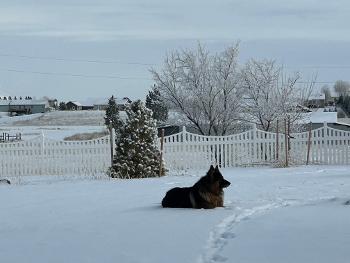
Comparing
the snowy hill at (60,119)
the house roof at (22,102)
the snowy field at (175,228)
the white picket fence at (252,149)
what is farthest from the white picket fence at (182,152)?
the house roof at (22,102)

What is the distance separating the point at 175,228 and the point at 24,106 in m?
131

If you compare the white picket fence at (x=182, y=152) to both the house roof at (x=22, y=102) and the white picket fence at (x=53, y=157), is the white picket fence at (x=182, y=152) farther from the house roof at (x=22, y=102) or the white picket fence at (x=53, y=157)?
the house roof at (x=22, y=102)

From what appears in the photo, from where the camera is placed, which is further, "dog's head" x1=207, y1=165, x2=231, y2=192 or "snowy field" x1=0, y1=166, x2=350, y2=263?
"dog's head" x1=207, y1=165, x2=231, y2=192

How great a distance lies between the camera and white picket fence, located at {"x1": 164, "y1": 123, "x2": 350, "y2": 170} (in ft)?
68.0

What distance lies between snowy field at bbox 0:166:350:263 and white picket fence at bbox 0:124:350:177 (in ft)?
30.0

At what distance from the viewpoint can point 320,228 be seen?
670cm

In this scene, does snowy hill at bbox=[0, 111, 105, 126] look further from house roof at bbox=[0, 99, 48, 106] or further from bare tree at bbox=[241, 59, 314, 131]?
bare tree at bbox=[241, 59, 314, 131]

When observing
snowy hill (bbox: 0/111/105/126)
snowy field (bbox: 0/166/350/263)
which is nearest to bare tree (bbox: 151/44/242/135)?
snowy field (bbox: 0/166/350/263)

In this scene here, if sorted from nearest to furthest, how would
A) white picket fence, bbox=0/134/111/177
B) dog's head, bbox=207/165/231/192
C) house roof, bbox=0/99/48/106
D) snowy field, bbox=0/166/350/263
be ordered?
snowy field, bbox=0/166/350/263 → dog's head, bbox=207/165/231/192 → white picket fence, bbox=0/134/111/177 → house roof, bbox=0/99/48/106

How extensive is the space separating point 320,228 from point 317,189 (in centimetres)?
503

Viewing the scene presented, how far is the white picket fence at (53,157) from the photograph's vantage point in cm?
2088

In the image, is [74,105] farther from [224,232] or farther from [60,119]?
[224,232]

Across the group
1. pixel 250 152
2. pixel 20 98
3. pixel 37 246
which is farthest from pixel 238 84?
pixel 20 98

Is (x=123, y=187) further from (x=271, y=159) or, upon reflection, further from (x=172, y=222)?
(x=271, y=159)
